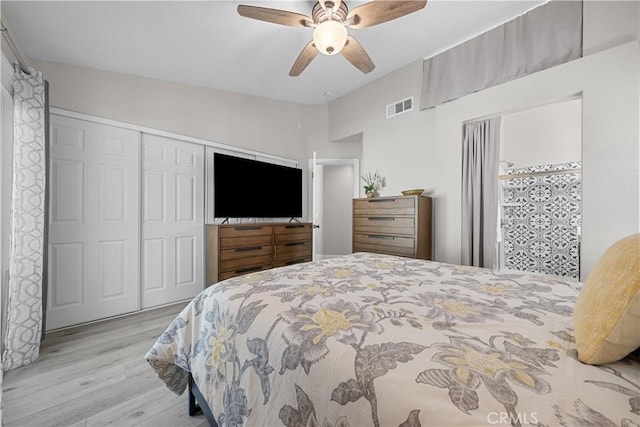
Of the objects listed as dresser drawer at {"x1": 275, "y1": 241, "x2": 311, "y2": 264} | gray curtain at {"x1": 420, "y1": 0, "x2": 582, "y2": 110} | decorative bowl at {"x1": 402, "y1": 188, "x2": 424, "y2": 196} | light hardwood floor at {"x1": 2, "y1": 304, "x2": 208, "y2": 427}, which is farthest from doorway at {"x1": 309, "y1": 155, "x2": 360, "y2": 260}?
light hardwood floor at {"x1": 2, "y1": 304, "x2": 208, "y2": 427}

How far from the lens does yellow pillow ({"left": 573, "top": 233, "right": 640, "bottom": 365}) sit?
1.78 ft

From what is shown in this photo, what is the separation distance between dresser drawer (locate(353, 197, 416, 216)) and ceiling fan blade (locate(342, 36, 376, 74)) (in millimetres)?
1330

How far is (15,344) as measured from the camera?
1812 millimetres

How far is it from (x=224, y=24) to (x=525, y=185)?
3.20m

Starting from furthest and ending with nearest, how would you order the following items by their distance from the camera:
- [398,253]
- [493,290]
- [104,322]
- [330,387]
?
[398,253], [104,322], [493,290], [330,387]

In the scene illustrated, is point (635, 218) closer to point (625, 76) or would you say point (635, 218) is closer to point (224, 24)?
point (625, 76)

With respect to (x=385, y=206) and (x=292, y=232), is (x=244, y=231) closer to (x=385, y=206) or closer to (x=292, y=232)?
(x=292, y=232)

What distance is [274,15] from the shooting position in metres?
1.79

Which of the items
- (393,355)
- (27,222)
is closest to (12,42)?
(27,222)

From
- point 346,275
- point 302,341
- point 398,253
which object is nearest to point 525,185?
point 398,253

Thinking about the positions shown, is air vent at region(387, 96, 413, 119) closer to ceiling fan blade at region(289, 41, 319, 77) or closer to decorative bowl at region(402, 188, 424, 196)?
decorative bowl at region(402, 188, 424, 196)

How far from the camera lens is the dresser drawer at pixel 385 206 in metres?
2.81

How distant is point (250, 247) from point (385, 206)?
1.63 metres

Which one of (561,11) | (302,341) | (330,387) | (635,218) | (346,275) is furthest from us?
(561,11)
